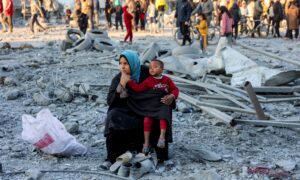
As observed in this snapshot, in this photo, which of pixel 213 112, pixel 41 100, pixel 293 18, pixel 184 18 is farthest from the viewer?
pixel 293 18

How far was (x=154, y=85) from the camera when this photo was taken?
5.32 metres

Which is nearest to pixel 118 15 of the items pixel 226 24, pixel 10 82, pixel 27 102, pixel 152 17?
pixel 152 17

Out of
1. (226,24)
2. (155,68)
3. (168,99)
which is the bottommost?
(168,99)

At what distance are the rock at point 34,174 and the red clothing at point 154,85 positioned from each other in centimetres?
119

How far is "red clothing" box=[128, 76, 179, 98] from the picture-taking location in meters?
5.32

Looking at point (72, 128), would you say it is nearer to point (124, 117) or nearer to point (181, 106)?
point (124, 117)

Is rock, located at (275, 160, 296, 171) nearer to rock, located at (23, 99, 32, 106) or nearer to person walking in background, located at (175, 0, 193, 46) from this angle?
rock, located at (23, 99, 32, 106)

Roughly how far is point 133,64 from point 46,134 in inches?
43.3

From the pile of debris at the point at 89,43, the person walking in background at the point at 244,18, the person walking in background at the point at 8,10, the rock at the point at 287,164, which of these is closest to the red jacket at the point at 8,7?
the person walking in background at the point at 8,10

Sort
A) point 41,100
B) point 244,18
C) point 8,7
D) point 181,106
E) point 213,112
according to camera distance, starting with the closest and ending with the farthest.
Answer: point 213,112, point 181,106, point 41,100, point 8,7, point 244,18

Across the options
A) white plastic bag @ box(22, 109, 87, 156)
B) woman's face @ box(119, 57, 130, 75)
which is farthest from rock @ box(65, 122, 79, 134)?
woman's face @ box(119, 57, 130, 75)

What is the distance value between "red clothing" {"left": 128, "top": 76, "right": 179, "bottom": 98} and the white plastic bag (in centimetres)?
86

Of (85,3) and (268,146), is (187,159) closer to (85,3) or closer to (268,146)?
(268,146)

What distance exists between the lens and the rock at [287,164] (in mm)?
5262
